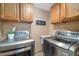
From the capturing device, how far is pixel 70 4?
1244 millimetres

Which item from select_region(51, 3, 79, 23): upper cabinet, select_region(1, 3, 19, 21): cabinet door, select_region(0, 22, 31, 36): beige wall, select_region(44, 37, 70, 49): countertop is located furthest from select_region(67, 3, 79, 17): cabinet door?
select_region(1, 3, 19, 21): cabinet door

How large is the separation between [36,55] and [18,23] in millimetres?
434

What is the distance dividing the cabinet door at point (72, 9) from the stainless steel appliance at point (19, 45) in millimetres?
537

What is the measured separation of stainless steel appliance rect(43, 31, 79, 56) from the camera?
1.15m

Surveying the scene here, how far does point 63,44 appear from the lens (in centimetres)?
123

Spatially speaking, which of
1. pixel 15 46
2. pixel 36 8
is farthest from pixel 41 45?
pixel 36 8

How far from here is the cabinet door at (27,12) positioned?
129cm

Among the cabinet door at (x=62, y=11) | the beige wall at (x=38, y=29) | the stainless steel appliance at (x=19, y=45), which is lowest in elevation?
the stainless steel appliance at (x=19, y=45)

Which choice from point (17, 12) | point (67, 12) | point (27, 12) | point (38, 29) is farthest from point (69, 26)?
point (17, 12)

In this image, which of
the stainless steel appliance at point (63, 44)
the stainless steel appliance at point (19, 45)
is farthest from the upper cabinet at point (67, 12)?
the stainless steel appliance at point (19, 45)

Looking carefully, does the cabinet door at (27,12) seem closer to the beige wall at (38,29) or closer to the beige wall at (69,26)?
the beige wall at (38,29)

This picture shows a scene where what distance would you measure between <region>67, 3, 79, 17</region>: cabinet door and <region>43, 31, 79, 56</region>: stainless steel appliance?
209 mm

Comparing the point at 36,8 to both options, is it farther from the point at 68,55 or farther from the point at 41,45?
the point at 68,55

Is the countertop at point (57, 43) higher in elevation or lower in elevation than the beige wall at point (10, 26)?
lower
